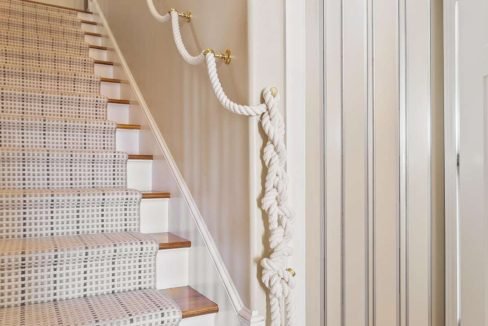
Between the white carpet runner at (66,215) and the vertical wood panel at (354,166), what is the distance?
2.01 ft

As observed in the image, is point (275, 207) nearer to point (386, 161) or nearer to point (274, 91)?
point (274, 91)

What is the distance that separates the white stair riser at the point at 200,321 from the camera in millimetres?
1272

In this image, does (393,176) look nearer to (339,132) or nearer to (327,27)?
(339,132)

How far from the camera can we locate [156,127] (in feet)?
6.43

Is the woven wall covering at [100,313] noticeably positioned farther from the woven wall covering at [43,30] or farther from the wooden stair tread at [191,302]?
→ the woven wall covering at [43,30]

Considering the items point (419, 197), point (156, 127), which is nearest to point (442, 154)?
point (419, 197)

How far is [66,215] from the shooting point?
157 centimetres

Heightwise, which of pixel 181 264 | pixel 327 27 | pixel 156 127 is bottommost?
pixel 181 264

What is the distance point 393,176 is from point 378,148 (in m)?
0.13

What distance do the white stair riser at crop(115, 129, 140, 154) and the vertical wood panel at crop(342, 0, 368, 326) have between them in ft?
4.20

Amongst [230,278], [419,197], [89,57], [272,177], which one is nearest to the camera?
[272,177]

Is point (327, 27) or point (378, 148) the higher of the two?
point (327, 27)

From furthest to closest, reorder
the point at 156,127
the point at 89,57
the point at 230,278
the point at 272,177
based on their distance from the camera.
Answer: the point at 89,57, the point at 156,127, the point at 230,278, the point at 272,177

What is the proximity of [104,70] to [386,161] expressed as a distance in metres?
2.14
